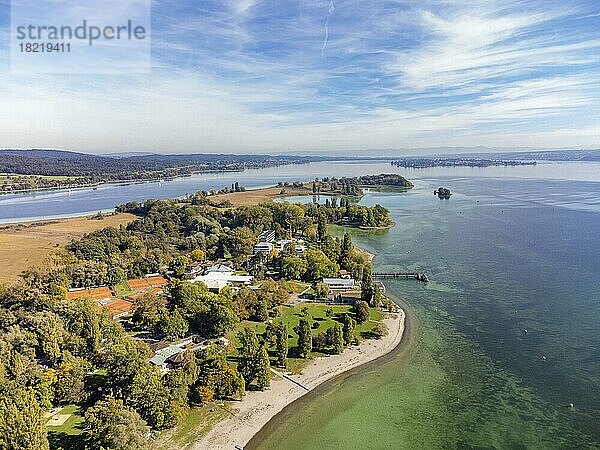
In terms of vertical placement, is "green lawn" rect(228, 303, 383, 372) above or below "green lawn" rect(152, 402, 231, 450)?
above

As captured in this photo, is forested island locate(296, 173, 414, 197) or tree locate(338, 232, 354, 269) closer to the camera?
tree locate(338, 232, 354, 269)

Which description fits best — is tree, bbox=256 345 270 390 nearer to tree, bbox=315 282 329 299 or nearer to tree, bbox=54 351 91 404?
tree, bbox=54 351 91 404

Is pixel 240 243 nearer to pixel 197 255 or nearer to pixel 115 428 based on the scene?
pixel 197 255

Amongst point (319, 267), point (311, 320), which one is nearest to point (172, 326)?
point (311, 320)

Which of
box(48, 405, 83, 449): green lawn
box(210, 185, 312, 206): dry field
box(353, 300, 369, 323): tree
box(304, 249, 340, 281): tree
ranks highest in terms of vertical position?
box(210, 185, 312, 206): dry field

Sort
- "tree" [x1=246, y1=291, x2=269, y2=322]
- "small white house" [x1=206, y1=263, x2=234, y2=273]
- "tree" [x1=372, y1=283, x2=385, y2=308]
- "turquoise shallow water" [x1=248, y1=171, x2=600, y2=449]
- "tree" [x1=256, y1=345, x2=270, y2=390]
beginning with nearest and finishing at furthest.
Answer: "turquoise shallow water" [x1=248, y1=171, x2=600, y2=449]
"tree" [x1=256, y1=345, x2=270, y2=390]
"tree" [x1=246, y1=291, x2=269, y2=322]
"tree" [x1=372, y1=283, x2=385, y2=308]
"small white house" [x1=206, y1=263, x2=234, y2=273]

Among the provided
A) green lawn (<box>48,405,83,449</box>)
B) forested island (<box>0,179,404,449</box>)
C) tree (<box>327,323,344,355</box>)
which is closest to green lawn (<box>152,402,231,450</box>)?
forested island (<box>0,179,404,449</box>)

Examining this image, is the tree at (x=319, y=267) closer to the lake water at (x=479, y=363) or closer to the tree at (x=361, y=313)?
the lake water at (x=479, y=363)

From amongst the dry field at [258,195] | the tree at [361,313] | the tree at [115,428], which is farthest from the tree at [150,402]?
the dry field at [258,195]
